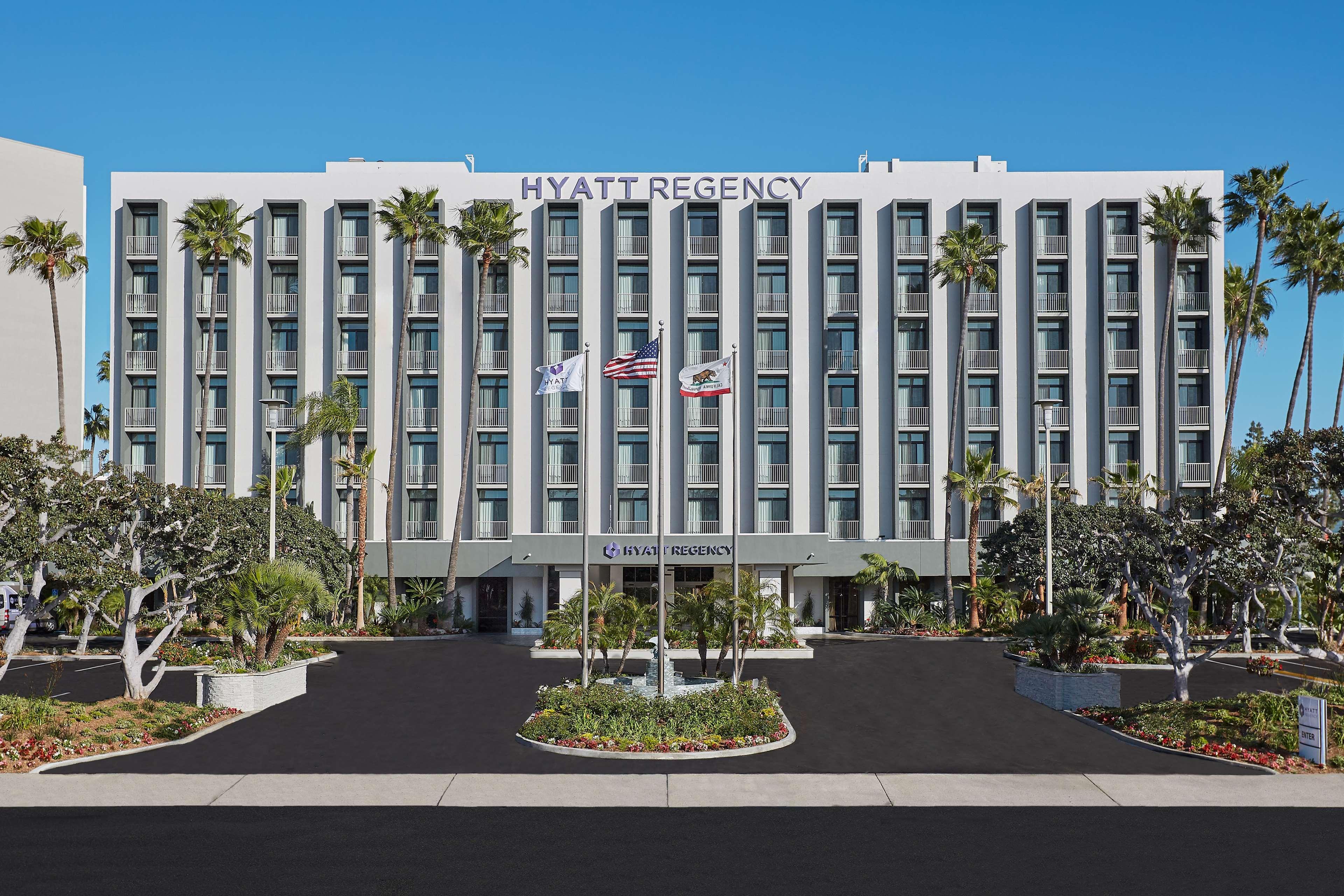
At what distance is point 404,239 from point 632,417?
1478cm

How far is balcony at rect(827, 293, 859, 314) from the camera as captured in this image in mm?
53125

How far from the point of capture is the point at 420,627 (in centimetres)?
4781

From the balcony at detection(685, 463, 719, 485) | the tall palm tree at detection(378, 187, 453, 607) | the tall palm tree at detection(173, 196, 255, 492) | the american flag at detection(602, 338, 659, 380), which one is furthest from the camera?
the balcony at detection(685, 463, 719, 485)

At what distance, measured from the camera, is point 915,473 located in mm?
52844

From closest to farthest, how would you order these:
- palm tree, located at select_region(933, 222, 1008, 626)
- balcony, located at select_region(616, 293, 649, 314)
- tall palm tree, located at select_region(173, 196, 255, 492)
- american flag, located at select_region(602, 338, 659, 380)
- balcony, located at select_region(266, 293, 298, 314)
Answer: american flag, located at select_region(602, 338, 659, 380)
tall palm tree, located at select_region(173, 196, 255, 492)
palm tree, located at select_region(933, 222, 1008, 626)
balcony, located at select_region(616, 293, 649, 314)
balcony, located at select_region(266, 293, 298, 314)

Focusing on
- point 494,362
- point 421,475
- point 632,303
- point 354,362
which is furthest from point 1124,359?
point 354,362

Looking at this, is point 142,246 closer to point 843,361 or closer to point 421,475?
point 421,475

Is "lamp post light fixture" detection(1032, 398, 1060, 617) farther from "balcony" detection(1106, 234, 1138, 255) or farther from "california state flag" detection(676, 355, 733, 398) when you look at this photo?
"balcony" detection(1106, 234, 1138, 255)

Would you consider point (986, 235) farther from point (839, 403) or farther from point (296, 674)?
point (296, 674)

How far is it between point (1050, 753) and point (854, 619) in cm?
3210

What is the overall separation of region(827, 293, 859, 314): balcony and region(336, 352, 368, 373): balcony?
24.7m

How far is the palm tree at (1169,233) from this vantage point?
1928 inches

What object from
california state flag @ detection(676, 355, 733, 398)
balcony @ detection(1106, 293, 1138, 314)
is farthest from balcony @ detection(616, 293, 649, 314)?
california state flag @ detection(676, 355, 733, 398)

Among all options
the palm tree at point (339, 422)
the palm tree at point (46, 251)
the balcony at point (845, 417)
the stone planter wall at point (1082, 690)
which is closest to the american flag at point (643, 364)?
the stone planter wall at point (1082, 690)
